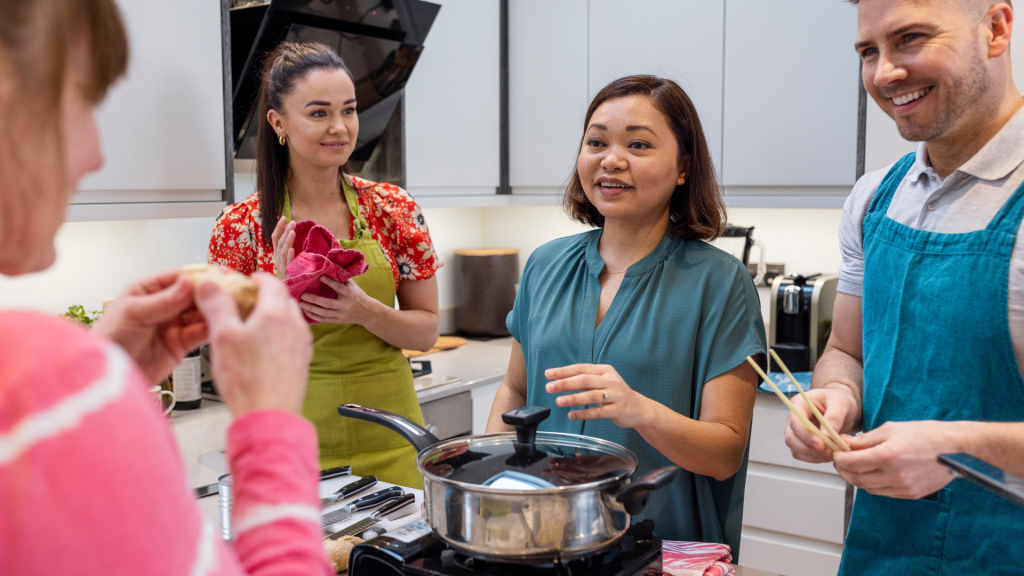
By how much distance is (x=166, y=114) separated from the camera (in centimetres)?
202

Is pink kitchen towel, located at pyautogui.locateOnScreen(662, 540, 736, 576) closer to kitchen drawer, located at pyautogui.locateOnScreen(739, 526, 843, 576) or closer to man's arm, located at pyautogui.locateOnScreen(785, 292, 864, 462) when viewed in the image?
man's arm, located at pyautogui.locateOnScreen(785, 292, 864, 462)

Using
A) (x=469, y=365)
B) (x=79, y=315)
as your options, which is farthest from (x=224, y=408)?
(x=469, y=365)

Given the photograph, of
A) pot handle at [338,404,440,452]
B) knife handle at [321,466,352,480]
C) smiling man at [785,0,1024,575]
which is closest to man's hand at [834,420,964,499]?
smiling man at [785,0,1024,575]

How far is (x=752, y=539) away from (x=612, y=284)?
1.56 metres

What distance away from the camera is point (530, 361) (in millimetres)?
1448

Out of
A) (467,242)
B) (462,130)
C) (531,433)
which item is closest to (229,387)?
(531,433)

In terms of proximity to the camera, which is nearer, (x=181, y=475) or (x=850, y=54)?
(x=181, y=475)

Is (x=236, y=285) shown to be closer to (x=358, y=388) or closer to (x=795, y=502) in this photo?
(x=358, y=388)

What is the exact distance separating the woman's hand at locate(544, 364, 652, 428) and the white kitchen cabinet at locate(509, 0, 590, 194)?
2.04 m

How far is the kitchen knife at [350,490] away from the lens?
4.24 feet

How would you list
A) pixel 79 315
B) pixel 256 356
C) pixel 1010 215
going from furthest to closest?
1. pixel 79 315
2. pixel 1010 215
3. pixel 256 356

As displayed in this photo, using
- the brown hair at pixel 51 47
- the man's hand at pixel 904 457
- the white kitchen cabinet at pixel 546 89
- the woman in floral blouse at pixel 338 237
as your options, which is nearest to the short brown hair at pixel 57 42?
the brown hair at pixel 51 47

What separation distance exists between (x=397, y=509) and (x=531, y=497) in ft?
1.89

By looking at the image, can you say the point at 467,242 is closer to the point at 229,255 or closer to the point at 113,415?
the point at 229,255
